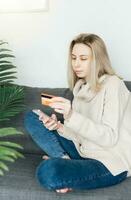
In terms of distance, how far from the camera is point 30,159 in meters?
1.95

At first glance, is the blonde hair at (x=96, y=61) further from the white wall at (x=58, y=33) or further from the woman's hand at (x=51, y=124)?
the white wall at (x=58, y=33)

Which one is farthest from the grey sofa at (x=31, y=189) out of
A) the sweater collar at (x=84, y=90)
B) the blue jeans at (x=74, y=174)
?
the sweater collar at (x=84, y=90)

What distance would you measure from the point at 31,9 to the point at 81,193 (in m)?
1.22

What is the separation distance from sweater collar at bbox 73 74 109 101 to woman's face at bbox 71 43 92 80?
5 cm

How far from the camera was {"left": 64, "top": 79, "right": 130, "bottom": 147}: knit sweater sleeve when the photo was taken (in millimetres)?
1657

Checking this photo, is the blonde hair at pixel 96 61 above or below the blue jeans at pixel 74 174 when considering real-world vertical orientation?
above

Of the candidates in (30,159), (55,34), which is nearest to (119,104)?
(30,159)

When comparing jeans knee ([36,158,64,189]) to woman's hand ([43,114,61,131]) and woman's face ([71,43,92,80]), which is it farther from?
woman's face ([71,43,92,80])

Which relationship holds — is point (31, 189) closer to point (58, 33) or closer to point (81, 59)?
point (81, 59)

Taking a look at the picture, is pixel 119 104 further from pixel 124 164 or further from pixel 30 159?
pixel 30 159

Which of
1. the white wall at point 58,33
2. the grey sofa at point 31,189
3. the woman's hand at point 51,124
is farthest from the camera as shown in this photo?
the white wall at point 58,33

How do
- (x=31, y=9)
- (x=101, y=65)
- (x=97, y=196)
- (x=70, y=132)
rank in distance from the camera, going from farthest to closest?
(x=31, y=9), (x=70, y=132), (x=101, y=65), (x=97, y=196)

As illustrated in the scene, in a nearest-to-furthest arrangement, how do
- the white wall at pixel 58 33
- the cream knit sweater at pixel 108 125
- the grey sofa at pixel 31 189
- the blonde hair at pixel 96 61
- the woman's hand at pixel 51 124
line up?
the grey sofa at pixel 31 189
the cream knit sweater at pixel 108 125
the blonde hair at pixel 96 61
the woman's hand at pixel 51 124
the white wall at pixel 58 33

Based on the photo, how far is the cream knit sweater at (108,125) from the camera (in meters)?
1.66
